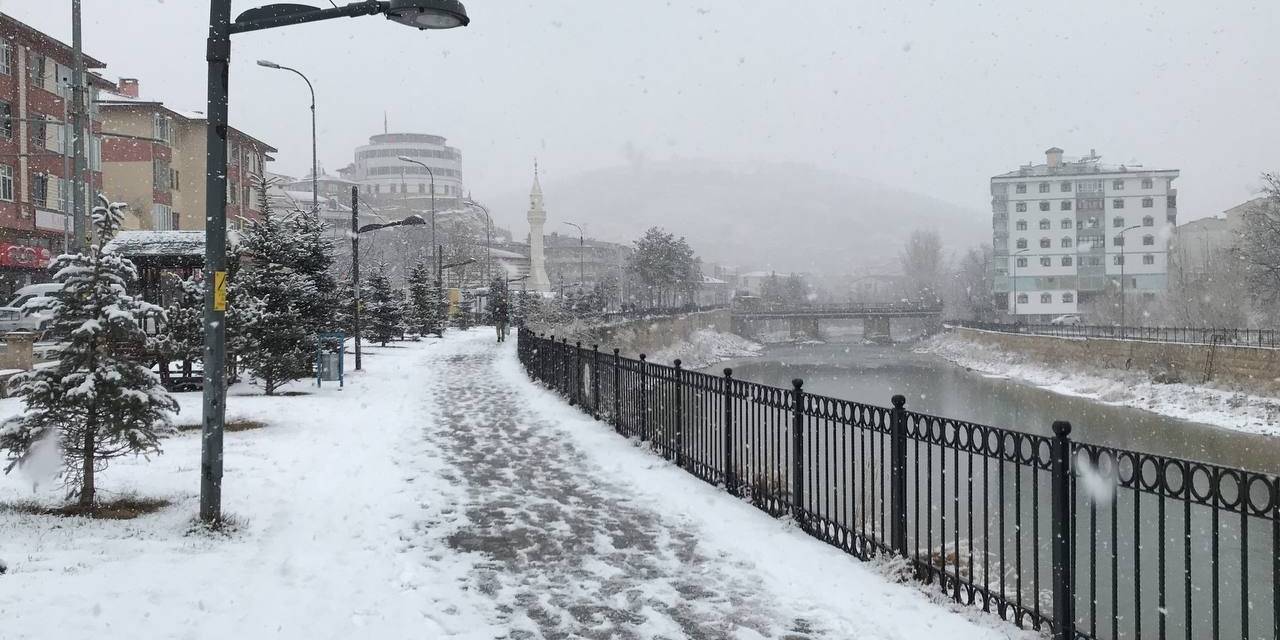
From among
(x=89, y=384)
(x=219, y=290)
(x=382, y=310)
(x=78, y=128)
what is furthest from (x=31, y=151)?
(x=219, y=290)

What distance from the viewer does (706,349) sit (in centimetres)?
7444

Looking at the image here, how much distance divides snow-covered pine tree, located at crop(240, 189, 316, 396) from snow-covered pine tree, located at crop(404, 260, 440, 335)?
31.3m

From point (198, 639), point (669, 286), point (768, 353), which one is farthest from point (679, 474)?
point (669, 286)

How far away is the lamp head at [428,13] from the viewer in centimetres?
729

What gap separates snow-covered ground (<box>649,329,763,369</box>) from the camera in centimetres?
6230

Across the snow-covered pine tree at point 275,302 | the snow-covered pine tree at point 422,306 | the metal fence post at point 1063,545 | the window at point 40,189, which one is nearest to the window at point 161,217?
the window at point 40,189

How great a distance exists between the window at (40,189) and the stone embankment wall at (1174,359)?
50937 millimetres

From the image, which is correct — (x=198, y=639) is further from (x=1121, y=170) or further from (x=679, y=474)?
(x=1121, y=170)

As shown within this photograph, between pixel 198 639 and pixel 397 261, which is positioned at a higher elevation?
pixel 397 261

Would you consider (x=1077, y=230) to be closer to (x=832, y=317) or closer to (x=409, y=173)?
(x=832, y=317)

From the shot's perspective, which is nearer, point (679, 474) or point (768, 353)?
point (679, 474)

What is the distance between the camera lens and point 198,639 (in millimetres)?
5188

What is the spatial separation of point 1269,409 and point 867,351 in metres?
48.6

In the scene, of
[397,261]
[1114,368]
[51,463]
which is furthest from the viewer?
[397,261]
